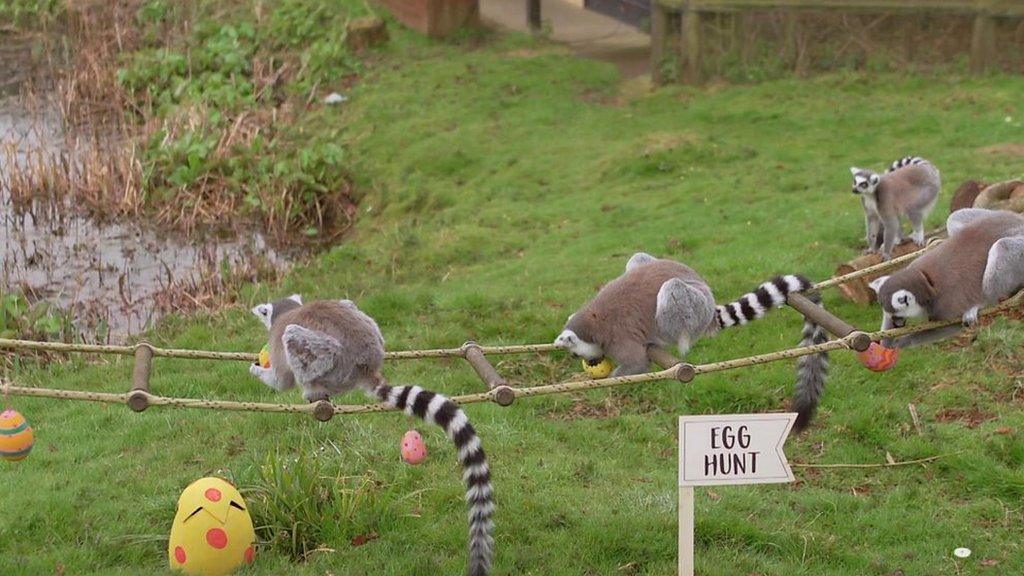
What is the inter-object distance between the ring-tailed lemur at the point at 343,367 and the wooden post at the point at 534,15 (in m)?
13.9

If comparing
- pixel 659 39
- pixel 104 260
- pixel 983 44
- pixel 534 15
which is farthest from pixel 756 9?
pixel 104 260

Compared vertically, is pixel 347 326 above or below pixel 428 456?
above

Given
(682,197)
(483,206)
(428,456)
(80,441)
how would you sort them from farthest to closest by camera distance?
(483,206)
(682,197)
(80,441)
(428,456)

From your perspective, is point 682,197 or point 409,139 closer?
point 682,197

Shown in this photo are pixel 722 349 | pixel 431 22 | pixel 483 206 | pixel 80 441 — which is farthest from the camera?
pixel 431 22

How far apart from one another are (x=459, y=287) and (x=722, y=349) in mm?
2700

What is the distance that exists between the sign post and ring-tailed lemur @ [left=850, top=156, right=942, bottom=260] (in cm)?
413

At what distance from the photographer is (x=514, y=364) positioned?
8.46 metres

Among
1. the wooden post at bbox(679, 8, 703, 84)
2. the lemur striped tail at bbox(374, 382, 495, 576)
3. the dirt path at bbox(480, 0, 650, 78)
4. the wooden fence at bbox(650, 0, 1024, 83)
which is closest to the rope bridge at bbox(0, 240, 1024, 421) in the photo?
the lemur striped tail at bbox(374, 382, 495, 576)

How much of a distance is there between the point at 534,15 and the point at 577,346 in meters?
14.0

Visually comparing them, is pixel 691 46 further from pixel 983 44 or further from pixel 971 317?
pixel 971 317

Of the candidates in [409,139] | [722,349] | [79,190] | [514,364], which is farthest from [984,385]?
[79,190]

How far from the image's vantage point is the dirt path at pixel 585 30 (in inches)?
704

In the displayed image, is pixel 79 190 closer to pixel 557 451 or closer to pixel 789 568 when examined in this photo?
pixel 557 451
